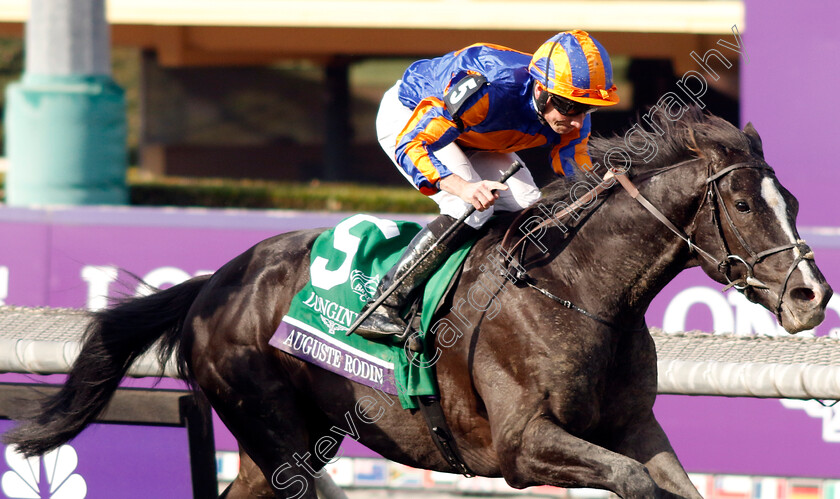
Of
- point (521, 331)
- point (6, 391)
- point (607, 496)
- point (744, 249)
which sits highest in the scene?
point (744, 249)

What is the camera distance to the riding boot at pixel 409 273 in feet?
10.3

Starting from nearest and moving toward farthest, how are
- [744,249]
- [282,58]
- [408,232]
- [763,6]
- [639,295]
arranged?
1. [744,249]
2. [639,295]
3. [408,232]
4. [763,6]
5. [282,58]

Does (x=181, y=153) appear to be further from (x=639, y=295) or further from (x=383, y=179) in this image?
(x=639, y=295)

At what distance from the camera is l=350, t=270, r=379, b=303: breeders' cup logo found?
10.8 ft

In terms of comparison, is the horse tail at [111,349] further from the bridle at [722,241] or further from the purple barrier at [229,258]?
the bridle at [722,241]

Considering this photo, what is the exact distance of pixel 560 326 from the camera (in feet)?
9.62

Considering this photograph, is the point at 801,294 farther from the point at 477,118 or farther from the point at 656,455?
the point at 477,118

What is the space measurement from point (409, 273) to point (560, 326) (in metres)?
0.50

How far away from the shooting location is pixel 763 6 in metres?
6.31

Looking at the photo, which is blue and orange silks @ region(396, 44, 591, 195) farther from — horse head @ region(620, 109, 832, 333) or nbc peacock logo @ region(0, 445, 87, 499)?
nbc peacock logo @ region(0, 445, 87, 499)

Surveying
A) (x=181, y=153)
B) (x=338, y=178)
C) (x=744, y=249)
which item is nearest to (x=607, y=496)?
(x=744, y=249)

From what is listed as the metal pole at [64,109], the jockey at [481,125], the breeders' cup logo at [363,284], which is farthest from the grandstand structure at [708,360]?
the metal pole at [64,109]

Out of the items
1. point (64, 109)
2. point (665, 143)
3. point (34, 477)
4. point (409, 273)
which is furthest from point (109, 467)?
point (64, 109)

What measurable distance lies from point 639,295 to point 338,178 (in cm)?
1284
